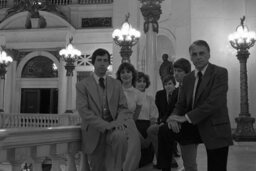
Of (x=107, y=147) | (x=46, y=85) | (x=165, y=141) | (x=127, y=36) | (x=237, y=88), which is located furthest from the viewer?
(x=46, y=85)

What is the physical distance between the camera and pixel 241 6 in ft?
40.8

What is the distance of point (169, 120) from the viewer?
305cm

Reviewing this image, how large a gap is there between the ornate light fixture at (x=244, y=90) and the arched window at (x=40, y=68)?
9921 mm

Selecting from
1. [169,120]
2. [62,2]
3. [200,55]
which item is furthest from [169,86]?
[62,2]

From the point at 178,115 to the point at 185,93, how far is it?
0.23 metres

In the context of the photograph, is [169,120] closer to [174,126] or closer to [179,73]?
[174,126]

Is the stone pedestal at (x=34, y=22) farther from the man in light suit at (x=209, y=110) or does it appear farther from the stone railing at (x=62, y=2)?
the man in light suit at (x=209, y=110)

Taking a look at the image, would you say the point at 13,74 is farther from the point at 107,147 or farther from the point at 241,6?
the point at 107,147

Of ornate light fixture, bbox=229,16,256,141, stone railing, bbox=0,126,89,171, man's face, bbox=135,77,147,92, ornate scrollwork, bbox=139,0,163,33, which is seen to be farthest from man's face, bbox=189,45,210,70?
ornate light fixture, bbox=229,16,256,141

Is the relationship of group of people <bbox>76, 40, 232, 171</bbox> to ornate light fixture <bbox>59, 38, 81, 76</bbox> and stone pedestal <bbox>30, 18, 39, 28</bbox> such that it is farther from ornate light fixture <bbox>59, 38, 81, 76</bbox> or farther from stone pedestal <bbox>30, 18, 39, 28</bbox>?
stone pedestal <bbox>30, 18, 39, 28</bbox>

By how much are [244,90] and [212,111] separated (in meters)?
8.20

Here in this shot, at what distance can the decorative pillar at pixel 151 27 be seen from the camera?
26.4 feet

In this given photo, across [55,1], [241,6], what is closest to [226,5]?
[241,6]

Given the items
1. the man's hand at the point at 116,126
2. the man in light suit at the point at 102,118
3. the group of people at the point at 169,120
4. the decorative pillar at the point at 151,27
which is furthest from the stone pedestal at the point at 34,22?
the man's hand at the point at 116,126
